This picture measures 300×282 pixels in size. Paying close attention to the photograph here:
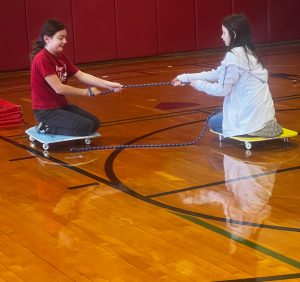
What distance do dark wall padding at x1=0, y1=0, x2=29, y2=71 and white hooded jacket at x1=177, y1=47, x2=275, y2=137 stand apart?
16.3 ft

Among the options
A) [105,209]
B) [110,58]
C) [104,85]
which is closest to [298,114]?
[104,85]

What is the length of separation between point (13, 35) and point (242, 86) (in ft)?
17.0

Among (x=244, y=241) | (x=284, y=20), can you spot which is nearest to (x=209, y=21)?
(x=284, y=20)

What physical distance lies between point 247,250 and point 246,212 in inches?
20.3

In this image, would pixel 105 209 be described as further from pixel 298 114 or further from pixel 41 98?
pixel 298 114

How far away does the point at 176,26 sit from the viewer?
10.5 m

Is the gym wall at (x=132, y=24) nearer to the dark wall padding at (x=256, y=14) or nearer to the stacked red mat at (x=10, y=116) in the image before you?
the dark wall padding at (x=256, y=14)

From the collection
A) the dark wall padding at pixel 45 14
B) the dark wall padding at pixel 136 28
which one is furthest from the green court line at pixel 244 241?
the dark wall padding at pixel 136 28

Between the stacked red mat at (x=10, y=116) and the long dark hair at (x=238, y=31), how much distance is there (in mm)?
2122

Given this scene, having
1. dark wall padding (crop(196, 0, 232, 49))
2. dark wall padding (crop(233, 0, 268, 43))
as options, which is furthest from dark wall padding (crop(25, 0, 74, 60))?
dark wall padding (crop(233, 0, 268, 43))

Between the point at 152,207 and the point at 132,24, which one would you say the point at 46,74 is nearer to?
the point at 152,207

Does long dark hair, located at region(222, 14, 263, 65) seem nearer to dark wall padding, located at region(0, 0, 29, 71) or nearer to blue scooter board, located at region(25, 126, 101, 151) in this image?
blue scooter board, located at region(25, 126, 101, 151)

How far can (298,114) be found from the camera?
5.94m

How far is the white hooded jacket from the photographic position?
479 cm
